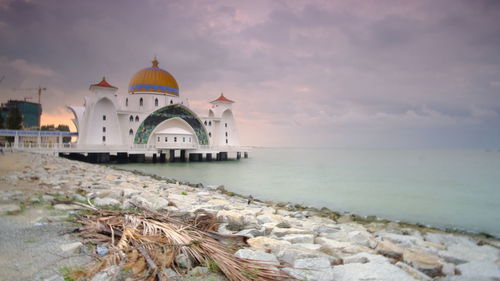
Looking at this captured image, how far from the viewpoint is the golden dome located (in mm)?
37531

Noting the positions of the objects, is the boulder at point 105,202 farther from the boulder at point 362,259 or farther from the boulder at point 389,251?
the boulder at point 389,251

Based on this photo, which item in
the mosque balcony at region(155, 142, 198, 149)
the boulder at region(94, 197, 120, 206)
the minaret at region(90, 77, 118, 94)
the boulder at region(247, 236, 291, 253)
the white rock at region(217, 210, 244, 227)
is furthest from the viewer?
the mosque balcony at region(155, 142, 198, 149)

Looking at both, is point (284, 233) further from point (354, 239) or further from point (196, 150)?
point (196, 150)

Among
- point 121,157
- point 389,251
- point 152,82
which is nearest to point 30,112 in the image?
point 152,82

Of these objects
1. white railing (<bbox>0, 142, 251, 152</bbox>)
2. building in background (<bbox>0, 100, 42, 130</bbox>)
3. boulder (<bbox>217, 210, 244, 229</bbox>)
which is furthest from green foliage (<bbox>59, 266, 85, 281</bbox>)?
building in background (<bbox>0, 100, 42, 130</bbox>)

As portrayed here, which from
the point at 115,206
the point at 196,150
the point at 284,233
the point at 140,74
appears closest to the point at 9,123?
the point at 140,74

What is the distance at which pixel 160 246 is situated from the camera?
10.2ft

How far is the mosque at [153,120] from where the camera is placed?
3209cm

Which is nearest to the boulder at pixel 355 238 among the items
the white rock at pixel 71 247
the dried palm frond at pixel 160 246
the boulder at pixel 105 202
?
the dried palm frond at pixel 160 246

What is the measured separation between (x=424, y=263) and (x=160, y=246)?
3.13 metres

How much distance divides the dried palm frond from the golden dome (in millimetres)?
35785

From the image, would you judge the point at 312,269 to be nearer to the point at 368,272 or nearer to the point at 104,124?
the point at 368,272

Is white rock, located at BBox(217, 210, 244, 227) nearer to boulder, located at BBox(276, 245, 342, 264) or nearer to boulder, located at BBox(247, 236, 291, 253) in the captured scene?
boulder, located at BBox(247, 236, 291, 253)

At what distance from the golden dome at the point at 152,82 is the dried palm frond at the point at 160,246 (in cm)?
3579
